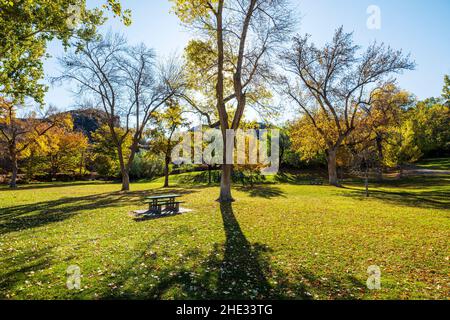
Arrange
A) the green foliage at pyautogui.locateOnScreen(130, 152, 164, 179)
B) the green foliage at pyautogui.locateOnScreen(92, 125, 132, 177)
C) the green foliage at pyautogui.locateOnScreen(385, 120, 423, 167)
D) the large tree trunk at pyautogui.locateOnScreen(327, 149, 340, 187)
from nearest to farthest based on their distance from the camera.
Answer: the large tree trunk at pyautogui.locateOnScreen(327, 149, 340, 187)
the green foliage at pyautogui.locateOnScreen(385, 120, 423, 167)
the green foliage at pyautogui.locateOnScreen(92, 125, 132, 177)
the green foliage at pyautogui.locateOnScreen(130, 152, 164, 179)

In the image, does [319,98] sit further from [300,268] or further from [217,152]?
[300,268]

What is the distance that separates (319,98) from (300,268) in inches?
1133

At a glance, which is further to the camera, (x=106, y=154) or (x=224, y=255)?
(x=106, y=154)
